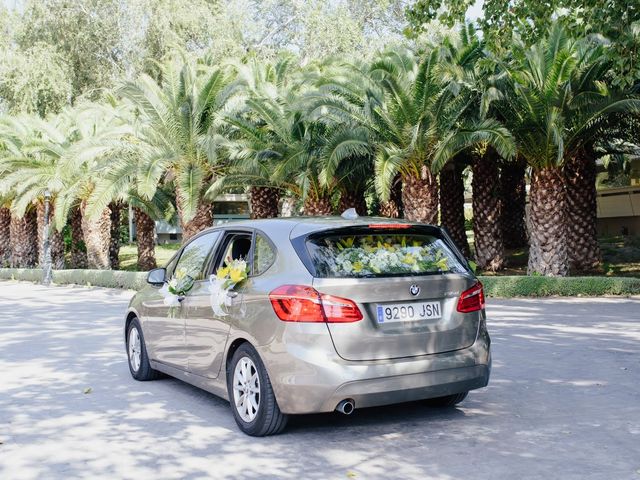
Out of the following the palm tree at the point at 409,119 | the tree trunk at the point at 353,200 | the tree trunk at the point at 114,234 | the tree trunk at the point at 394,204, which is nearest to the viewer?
the palm tree at the point at 409,119

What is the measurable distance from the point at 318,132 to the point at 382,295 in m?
16.7

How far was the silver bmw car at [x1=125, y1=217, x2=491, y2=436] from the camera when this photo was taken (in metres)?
5.06

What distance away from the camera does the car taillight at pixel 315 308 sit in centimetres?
507

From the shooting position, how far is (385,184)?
17.7m

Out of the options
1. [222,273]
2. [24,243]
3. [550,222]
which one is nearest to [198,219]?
[550,222]

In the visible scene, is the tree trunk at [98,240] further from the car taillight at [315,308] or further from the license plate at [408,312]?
the license plate at [408,312]

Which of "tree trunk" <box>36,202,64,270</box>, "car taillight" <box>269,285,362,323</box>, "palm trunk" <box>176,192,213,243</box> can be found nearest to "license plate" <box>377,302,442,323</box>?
"car taillight" <box>269,285,362,323</box>

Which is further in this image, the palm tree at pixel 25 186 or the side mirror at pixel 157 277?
the palm tree at pixel 25 186

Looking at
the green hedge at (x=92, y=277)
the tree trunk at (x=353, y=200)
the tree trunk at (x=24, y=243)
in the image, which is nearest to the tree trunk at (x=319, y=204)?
the tree trunk at (x=353, y=200)

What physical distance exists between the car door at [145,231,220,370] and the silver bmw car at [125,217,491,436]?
295 millimetres

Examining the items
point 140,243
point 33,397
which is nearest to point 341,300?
point 33,397

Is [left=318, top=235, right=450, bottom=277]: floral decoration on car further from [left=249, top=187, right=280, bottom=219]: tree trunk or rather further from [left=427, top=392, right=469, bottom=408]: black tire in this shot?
[left=249, top=187, right=280, bottom=219]: tree trunk

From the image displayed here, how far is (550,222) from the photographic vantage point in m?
18.7

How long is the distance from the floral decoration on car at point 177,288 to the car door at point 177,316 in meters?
0.04
